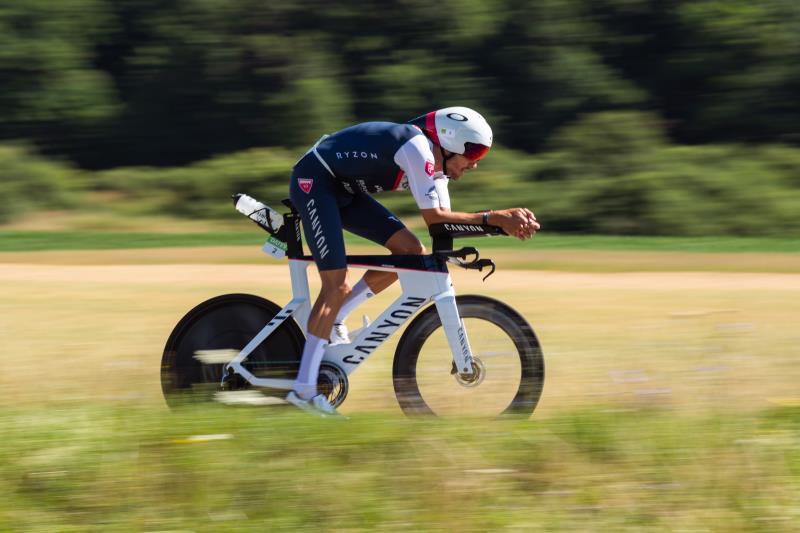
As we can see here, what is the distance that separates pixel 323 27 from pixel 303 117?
3.30m

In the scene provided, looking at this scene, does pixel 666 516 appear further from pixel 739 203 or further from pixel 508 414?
pixel 739 203

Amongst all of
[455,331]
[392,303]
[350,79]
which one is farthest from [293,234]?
[350,79]

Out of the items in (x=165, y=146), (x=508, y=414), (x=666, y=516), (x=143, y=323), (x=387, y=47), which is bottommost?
(x=165, y=146)

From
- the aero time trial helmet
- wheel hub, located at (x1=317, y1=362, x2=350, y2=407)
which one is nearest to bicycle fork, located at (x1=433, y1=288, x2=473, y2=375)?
wheel hub, located at (x1=317, y1=362, x2=350, y2=407)

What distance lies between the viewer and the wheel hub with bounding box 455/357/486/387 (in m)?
6.24

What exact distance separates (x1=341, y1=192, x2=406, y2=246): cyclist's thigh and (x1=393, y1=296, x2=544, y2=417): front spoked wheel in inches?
20.0

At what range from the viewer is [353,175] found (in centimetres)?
622

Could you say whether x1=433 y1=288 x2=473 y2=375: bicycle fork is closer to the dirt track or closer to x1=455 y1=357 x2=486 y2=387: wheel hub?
x1=455 y1=357 x2=486 y2=387: wheel hub

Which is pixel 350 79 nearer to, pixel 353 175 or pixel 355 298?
pixel 355 298

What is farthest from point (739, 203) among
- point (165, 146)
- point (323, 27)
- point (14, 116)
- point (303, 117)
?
point (14, 116)

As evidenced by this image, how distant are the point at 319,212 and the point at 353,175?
0.84ft

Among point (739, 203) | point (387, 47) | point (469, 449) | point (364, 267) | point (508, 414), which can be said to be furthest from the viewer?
point (387, 47)

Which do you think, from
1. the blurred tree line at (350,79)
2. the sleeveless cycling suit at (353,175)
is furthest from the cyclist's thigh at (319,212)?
the blurred tree line at (350,79)

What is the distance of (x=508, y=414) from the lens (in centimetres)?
595
